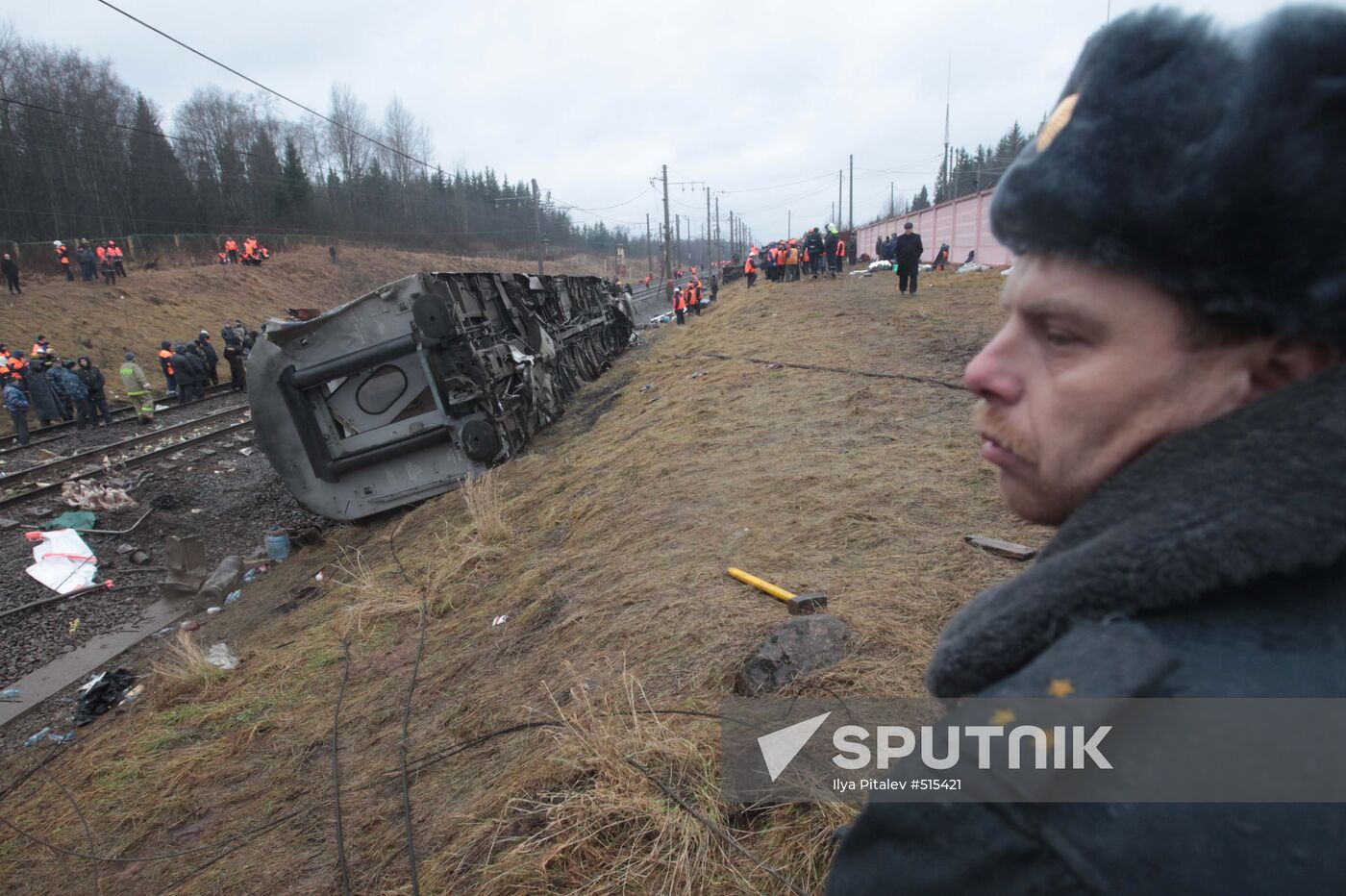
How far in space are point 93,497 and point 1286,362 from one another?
515 inches

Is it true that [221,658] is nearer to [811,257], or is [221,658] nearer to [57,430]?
[57,430]

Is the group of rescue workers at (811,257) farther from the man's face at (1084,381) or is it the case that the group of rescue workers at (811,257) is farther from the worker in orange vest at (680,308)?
the man's face at (1084,381)

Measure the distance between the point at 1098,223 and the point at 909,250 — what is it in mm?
15287

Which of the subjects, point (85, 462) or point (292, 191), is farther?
point (292, 191)

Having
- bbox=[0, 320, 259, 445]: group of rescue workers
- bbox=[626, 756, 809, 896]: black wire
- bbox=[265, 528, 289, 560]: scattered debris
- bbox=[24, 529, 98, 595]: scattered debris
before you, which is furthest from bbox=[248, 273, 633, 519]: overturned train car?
bbox=[626, 756, 809, 896]: black wire

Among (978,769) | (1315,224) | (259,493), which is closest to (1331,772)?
(978,769)

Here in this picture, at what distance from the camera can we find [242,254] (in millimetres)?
35812

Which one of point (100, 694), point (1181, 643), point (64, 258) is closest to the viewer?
point (1181, 643)

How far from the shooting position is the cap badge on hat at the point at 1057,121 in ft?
2.93

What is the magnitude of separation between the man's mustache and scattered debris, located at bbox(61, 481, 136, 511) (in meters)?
12.6

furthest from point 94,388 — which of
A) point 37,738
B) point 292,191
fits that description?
point 292,191

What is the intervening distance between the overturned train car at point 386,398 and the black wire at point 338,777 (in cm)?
363

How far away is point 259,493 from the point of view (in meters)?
11.3

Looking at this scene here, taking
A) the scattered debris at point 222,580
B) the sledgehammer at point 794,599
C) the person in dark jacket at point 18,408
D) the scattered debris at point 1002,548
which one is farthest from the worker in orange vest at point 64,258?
the scattered debris at point 1002,548
